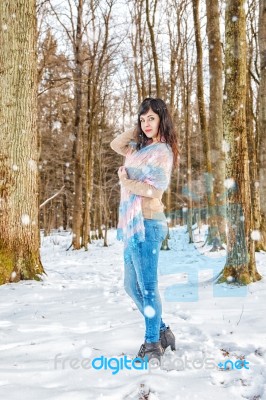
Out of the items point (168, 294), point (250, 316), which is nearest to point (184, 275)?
point (168, 294)

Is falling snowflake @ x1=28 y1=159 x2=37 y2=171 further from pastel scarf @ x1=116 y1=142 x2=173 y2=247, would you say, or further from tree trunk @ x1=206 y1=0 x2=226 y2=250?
tree trunk @ x1=206 y1=0 x2=226 y2=250

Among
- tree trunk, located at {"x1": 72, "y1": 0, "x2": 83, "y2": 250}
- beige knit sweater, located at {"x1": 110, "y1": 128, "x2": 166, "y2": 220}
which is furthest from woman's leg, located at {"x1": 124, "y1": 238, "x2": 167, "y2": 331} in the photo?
tree trunk, located at {"x1": 72, "y1": 0, "x2": 83, "y2": 250}

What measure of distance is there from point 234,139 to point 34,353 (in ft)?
12.9

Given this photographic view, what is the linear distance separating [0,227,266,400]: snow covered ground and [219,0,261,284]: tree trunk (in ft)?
1.33

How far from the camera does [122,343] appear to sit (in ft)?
10.1

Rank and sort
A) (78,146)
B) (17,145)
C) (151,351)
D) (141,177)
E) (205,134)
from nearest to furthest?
(151,351) → (141,177) → (17,145) → (205,134) → (78,146)

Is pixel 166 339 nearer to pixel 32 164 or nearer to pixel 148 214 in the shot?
pixel 148 214

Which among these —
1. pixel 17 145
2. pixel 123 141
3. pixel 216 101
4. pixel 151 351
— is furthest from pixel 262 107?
pixel 151 351

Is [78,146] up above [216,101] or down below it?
below

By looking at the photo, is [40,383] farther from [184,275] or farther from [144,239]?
[184,275]

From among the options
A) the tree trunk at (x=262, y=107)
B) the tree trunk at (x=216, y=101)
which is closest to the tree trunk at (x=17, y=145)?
the tree trunk at (x=262, y=107)

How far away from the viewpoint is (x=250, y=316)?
3.77 meters

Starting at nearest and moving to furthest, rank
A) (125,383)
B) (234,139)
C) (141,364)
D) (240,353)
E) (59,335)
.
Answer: (125,383) < (141,364) < (240,353) < (59,335) < (234,139)

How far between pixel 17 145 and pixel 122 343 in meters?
3.87
